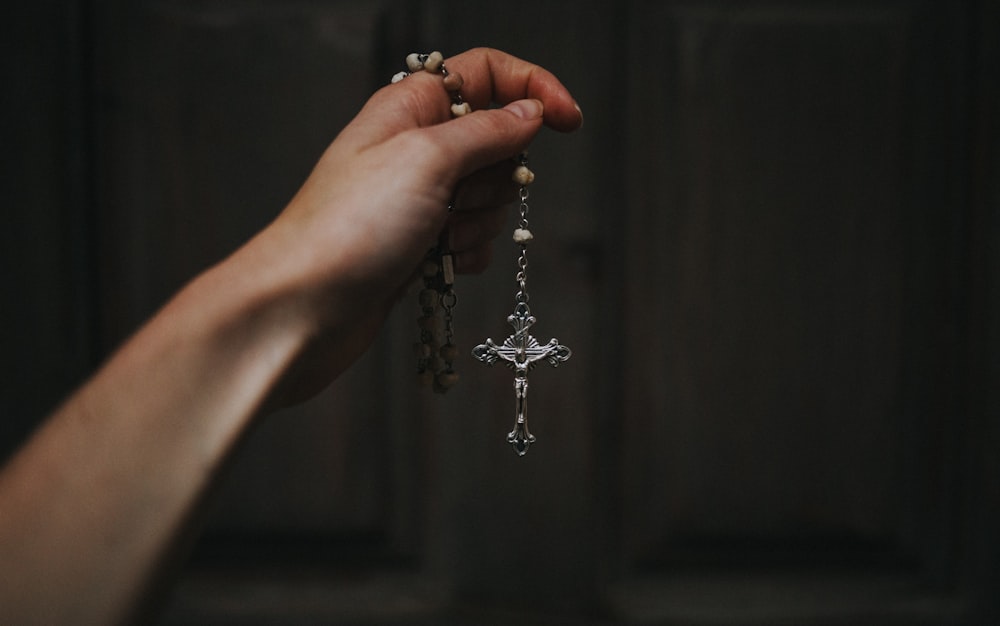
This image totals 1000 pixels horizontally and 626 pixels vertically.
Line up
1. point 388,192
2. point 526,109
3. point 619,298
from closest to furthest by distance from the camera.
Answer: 1. point 388,192
2. point 526,109
3. point 619,298

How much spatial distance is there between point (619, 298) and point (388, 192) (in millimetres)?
509

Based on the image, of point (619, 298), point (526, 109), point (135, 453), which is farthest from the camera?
point (619, 298)

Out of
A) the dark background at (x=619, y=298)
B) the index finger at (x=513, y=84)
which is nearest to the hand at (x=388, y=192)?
the index finger at (x=513, y=84)

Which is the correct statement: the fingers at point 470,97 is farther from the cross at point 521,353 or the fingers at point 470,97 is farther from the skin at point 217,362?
the cross at point 521,353

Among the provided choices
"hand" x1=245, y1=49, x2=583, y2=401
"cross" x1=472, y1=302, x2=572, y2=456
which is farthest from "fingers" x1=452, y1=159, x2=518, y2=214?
"cross" x1=472, y1=302, x2=572, y2=456

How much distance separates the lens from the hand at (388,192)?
613 mm

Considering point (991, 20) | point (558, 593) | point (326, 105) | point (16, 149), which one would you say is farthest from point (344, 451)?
point (991, 20)

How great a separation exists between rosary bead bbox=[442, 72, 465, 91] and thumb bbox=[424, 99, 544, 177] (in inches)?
1.9

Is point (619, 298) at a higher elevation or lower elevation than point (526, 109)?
lower

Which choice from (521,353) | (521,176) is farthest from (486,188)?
(521,353)

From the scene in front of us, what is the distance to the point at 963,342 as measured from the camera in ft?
3.60

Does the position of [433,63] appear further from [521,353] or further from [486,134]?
[521,353]

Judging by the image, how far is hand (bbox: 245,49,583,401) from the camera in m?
0.61

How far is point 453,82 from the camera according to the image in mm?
766
